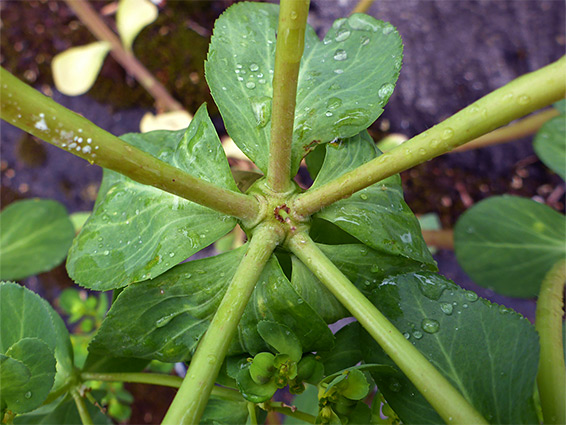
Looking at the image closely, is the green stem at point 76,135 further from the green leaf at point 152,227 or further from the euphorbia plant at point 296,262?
the green leaf at point 152,227

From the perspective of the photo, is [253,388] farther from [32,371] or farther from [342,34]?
[342,34]

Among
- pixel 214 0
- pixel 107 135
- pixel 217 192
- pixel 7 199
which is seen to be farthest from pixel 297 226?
pixel 7 199

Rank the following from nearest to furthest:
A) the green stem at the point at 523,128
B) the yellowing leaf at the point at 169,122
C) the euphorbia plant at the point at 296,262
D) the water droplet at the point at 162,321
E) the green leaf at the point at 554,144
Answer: the euphorbia plant at the point at 296,262 < the water droplet at the point at 162,321 < the green leaf at the point at 554,144 < the green stem at the point at 523,128 < the yellowing leaf at the point at 169,122

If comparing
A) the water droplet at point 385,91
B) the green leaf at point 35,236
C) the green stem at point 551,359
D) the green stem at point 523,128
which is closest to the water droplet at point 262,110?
the water droplet at point 385,91

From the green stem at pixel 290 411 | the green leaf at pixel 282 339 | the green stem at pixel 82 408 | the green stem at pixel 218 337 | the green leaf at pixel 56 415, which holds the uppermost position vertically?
the green stem at pixel 218 337

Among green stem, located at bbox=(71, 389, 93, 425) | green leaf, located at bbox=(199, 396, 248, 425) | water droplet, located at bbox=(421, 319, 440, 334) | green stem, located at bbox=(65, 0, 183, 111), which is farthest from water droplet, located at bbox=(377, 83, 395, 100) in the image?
green stem, located at bbox=(65, 0, 183, 111)
